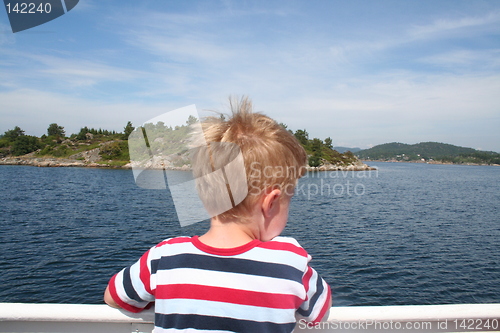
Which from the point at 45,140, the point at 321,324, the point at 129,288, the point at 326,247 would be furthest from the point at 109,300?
the point at 45,140

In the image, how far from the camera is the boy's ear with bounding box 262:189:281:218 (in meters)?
1.30

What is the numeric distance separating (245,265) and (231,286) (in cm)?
9

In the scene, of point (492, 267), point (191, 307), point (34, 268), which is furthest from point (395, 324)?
point (492, 267)

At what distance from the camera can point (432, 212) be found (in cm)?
2592

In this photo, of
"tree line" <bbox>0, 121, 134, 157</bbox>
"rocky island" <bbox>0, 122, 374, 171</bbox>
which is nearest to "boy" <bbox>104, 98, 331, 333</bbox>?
"rocky island" <bbox>0, 122, 374, 171</bbox>

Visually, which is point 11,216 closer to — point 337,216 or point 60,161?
point 337,216

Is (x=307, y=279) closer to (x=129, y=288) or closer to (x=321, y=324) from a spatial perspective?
(x=321, y=324)

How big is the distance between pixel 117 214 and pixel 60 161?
78.1 metres

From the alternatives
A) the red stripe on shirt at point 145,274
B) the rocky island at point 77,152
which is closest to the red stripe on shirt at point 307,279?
the red stripe on shirt at point 145,274

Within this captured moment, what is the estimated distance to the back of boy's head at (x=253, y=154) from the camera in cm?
127

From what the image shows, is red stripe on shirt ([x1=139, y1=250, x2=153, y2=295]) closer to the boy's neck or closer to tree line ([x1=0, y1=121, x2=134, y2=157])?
the boy's neck

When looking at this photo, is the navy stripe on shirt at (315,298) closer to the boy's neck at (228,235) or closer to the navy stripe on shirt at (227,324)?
the navy stripe on shirt at (227,324)

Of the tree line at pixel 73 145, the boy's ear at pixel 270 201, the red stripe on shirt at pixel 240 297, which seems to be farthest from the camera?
the tree line at pixel 73 145

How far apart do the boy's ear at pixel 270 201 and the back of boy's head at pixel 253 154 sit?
23 mm
